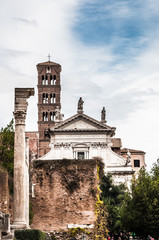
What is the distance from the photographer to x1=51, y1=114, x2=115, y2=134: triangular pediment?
49.5 meters

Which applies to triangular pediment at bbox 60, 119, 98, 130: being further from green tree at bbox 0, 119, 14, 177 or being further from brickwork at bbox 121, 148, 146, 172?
brickwork at bbox 121, 148, 146, 172

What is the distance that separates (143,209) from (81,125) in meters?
24.1

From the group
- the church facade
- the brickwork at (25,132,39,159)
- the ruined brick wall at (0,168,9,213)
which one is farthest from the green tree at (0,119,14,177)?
the brickwork at (25,132,39,159)

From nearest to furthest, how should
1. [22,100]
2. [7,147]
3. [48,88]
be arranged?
[22,100]
[7,147]
[48,88]

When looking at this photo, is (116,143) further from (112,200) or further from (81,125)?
(112,200)

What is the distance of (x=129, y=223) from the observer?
1064 inches

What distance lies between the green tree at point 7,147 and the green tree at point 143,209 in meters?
8.86

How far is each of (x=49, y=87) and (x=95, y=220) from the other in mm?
46787

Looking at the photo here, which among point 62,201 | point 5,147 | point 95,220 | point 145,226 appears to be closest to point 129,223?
point 145,226

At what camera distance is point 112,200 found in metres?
32.7

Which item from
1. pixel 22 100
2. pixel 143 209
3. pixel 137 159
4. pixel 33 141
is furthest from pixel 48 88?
pixel 22 100

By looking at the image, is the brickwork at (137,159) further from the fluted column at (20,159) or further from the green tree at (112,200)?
the fluted column at (20,159)

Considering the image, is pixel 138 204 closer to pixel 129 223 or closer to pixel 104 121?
pixel 129 223

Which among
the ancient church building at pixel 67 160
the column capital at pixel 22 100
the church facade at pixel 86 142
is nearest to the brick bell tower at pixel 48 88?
the ancient church building at pixel 67 160
